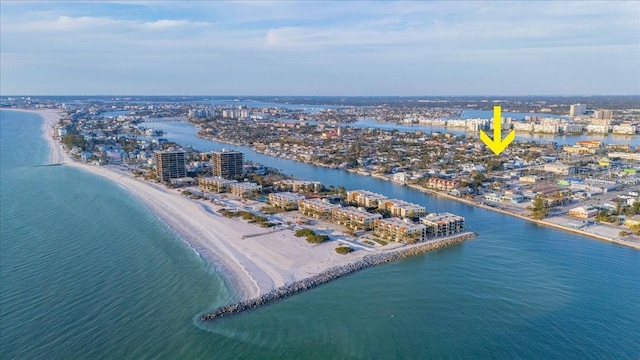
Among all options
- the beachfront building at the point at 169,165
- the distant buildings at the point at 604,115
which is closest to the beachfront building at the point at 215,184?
the beachfront building at the point at 169,165

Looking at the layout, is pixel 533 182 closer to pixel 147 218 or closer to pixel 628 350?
pixel 628 350

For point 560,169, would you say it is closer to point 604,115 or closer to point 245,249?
point 245,249

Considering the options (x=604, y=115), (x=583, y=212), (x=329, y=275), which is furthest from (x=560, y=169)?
(x=604, y=115)

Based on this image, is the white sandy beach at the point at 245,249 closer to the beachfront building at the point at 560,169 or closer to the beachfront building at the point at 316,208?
the beachfront building at the point at 316,208

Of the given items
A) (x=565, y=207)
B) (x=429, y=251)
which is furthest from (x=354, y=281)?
(x=565, y=207)

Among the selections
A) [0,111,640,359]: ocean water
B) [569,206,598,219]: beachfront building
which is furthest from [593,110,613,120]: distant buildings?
[0,111,640,359]: ocean water
